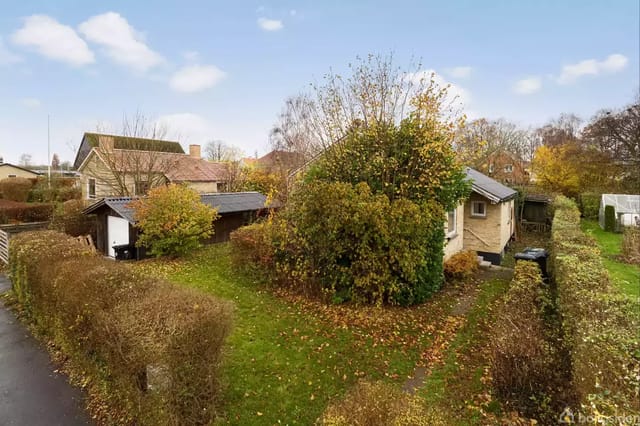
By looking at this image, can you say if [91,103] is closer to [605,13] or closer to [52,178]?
[52,178]

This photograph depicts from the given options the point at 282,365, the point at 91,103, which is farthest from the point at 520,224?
the point at 91,103

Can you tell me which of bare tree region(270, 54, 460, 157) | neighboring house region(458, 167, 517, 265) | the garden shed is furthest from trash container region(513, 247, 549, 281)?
the garden shed

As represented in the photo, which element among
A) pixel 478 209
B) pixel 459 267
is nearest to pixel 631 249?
pixel 478 209

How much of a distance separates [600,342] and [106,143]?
80.4 ft

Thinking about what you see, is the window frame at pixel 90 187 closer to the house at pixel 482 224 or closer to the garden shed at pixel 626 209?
the house at pixel 482 224

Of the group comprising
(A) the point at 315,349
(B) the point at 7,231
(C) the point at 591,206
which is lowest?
(A) the point at 315,349

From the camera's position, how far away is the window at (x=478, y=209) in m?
15.4

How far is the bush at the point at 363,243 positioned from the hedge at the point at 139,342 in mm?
3983

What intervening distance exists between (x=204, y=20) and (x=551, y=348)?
49.6 feet

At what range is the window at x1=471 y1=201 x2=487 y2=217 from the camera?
50.5 ft

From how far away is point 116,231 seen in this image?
15664mm

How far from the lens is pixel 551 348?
187 inches

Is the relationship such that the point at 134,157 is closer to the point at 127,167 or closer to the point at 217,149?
the point at 127,167

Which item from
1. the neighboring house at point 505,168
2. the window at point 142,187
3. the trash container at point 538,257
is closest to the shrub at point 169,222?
the window at point 142,187
